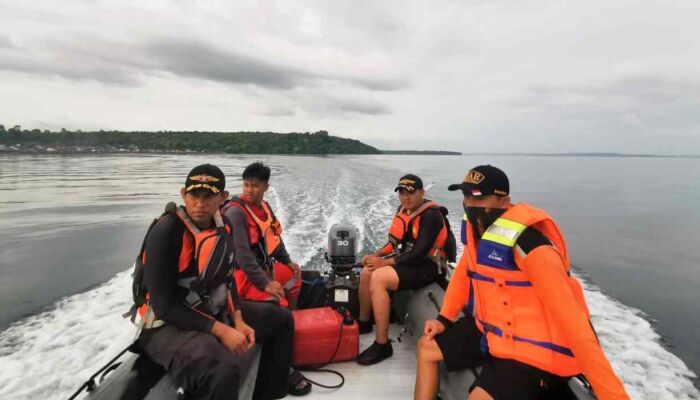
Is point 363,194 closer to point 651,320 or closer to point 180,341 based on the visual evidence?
point 651,320

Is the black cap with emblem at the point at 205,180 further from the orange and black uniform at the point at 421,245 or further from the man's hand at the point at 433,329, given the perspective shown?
the orange and black uniform at the point at 421,245

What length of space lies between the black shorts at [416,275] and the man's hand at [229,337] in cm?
144

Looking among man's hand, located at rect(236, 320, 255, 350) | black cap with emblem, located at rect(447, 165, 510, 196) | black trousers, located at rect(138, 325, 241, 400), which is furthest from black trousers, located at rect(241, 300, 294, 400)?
black cap with emblem, located at rect(447, 165, 510, 196)

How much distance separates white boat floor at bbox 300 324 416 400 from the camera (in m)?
2.33

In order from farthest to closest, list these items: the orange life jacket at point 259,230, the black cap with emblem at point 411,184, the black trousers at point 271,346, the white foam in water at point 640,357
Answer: the white foam in water at point 640,357 < the black cap with emblem at point 411,184 < the orange life jacket at point 259,230 < the black trousers at point 271,346

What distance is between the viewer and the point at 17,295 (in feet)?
16.5

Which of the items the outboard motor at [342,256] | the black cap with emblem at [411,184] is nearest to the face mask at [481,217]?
the black cap with emblem at [411,184]

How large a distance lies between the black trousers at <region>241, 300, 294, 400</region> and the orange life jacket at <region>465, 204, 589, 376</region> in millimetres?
1245

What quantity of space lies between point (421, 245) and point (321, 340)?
1.09m

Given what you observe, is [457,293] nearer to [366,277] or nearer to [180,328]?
[366,277]

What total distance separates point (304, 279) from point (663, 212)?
48.0 feet

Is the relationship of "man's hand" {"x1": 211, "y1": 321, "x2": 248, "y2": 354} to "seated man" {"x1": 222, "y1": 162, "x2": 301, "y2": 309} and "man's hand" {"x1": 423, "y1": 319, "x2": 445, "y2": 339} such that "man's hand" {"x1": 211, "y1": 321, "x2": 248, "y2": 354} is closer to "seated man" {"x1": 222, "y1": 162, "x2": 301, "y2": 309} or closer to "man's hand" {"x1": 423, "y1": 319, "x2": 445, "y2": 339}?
"seated man" {"x1": 222, "y1": 162, "x2": 301, "y2": 309}

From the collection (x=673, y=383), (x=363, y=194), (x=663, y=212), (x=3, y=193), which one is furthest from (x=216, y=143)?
(x=673, y=383)

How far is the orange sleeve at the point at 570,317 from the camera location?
4.06 feet
